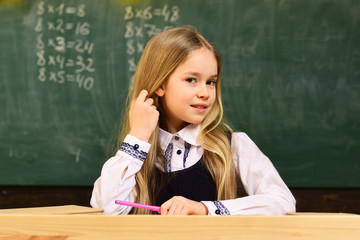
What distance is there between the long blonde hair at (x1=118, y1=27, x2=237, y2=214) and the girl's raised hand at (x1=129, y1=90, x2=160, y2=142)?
6 centimetres

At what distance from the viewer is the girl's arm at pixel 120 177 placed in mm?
1396

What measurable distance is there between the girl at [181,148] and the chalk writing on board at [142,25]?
0.97 meters

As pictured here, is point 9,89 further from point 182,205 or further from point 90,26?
point 182,205

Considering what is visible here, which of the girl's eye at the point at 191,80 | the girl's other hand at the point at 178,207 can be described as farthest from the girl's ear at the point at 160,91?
the girl's other hand at the point at 178,207

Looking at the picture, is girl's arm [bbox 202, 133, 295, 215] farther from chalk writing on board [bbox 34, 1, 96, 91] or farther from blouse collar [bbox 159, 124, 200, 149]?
chalk writing on board [bbox 34, 1, 96, 91]

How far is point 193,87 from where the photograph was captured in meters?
1.42

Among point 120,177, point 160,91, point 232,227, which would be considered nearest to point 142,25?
point 160,91

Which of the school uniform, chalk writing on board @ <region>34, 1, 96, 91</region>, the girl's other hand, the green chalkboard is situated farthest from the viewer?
chalk writing on board @ <region>34, 1, 96, 91</region>

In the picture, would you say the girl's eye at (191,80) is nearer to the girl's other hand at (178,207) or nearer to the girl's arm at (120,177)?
the girl's arm at (120,177)

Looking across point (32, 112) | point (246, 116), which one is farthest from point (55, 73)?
point (246, 116)

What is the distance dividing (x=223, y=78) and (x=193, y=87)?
1120 mm

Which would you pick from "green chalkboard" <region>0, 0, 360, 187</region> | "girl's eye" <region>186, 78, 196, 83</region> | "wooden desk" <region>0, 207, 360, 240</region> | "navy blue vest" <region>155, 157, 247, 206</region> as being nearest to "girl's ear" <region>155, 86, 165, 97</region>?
"girl's eye" <region>186, 78, 196, 83</region>

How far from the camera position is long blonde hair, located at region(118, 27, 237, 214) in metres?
1.47

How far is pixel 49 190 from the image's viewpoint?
2549mm
